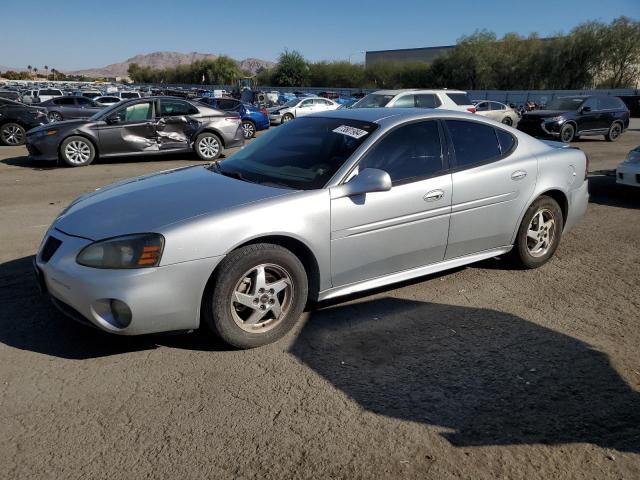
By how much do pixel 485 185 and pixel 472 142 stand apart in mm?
400

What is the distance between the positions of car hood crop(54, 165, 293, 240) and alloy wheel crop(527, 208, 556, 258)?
255cm

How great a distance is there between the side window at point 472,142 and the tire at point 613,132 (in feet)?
54.8

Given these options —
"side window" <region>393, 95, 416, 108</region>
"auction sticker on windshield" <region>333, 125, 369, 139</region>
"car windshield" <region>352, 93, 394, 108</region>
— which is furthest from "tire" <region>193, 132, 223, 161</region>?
"auction sticker on windshield" <region>333, 125, 369, 139</region>

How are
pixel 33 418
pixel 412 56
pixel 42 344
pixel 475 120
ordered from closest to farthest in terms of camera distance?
pixel 33 418 < pixel 42 344 < pixel 475 120 < pixel 412 56

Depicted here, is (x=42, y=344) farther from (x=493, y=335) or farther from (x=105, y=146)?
(x=105, y=146)

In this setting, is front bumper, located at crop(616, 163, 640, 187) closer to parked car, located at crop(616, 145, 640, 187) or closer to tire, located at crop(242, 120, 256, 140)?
parked car, located at crop(616, 145, 640, 187)

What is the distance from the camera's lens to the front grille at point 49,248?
352 cm

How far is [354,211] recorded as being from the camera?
3.84 m

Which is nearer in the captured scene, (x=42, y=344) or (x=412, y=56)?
(x=42, y=344)

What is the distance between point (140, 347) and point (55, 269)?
28.8 inches

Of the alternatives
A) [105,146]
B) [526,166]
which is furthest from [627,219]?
[105,146]

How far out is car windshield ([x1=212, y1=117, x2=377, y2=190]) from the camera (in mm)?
3994

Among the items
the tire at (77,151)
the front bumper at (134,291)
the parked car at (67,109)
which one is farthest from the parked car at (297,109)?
the front bumper at (134,291)

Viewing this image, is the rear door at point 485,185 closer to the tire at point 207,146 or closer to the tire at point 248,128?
Result: the tire at point 207,146
